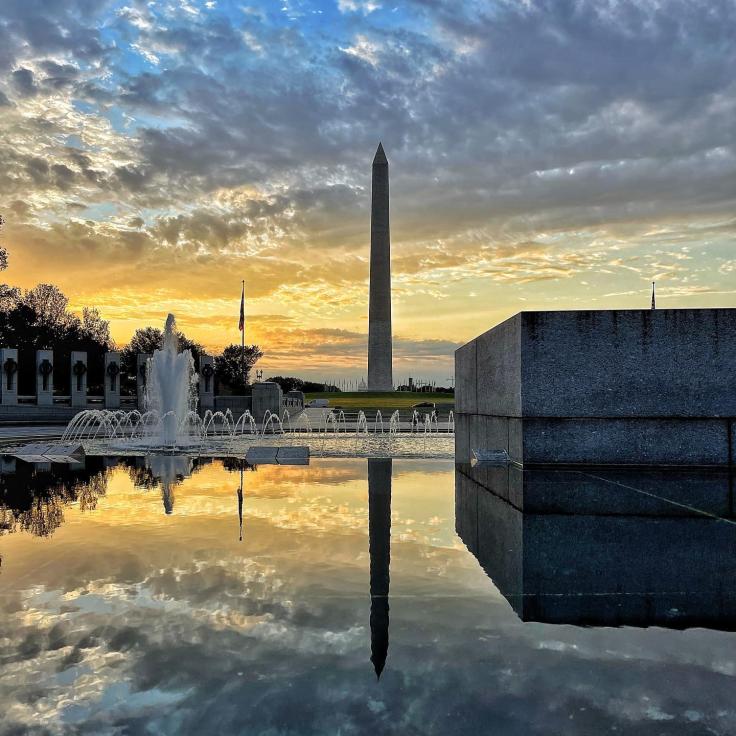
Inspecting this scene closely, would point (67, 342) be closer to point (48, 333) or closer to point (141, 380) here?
point (48, 333)

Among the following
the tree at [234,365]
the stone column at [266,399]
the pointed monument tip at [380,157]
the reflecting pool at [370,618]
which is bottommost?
the reflecting pool at [370,618]

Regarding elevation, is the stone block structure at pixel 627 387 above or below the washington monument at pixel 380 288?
below

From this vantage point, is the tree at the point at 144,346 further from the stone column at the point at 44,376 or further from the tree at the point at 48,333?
the stone column at the point at 44,376

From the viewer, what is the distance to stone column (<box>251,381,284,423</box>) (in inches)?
1399

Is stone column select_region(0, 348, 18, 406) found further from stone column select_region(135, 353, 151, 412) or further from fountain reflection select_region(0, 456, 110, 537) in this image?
fountain reflection select_region(0, 456, 110, 537)

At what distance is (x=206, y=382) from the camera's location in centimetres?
4200

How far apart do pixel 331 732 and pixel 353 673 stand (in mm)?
454

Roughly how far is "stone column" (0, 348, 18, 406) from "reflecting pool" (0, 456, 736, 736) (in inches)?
1319

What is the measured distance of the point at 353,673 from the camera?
9.09 ft

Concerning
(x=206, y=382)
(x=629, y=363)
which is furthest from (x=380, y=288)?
(x=629, y=363)

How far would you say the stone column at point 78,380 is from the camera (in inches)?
1534

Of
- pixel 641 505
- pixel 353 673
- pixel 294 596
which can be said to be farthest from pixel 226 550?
pixel 641 505

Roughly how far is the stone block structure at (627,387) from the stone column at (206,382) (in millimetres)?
31154

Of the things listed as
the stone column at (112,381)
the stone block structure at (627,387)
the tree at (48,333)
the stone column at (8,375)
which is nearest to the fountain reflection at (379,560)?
the stone block structure at (627,387)
